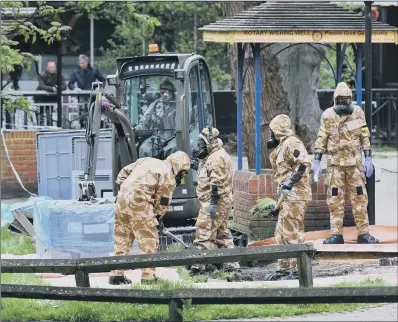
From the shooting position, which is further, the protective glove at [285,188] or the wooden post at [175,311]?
the protective glove at [285,188]

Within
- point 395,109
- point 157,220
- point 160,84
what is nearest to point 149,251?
point 157,220

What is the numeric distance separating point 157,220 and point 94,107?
9.16 feet

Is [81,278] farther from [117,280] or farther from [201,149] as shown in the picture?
[201,149]

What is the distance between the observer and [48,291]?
985 centimetres

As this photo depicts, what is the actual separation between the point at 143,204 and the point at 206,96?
14.2 ft

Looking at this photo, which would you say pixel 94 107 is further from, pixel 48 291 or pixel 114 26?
pixel 114 26

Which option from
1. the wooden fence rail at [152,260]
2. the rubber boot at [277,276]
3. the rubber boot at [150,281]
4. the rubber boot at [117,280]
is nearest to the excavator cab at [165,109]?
the rubber boot at [277,276]

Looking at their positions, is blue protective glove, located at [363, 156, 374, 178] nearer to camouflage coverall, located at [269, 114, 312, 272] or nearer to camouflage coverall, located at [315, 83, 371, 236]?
camouflage coverall, located at [315, 83, 371, 236]

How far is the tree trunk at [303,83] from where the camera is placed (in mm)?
21936

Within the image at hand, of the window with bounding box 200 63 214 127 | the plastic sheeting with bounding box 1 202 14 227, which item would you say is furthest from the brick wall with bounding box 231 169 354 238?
the plastic sheeting with bounding box 1 202 14 227

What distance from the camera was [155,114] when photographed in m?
16.2

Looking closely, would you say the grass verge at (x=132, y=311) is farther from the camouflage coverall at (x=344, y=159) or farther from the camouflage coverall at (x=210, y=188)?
Answer: the camouflage coverall at (x=344, y=159)

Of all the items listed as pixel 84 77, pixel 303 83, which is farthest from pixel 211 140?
pixel 84 77

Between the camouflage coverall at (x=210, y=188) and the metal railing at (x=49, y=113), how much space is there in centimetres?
848
